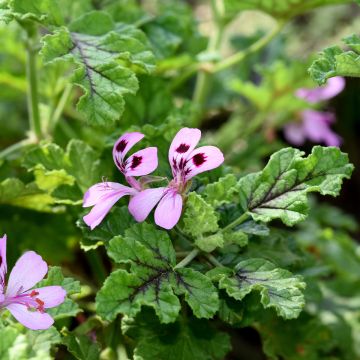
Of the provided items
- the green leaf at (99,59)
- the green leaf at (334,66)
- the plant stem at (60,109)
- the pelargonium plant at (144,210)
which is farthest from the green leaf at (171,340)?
the plant stem at (60,109)

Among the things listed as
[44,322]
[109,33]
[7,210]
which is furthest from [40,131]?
[44,322]

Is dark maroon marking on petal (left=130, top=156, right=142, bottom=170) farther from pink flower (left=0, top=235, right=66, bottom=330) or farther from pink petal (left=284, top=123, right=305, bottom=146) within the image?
pink petal (left=284, top=123, right=305, bottom=146)

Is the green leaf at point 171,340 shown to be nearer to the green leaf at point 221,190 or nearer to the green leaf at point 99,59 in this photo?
the green leaf at point 221,190

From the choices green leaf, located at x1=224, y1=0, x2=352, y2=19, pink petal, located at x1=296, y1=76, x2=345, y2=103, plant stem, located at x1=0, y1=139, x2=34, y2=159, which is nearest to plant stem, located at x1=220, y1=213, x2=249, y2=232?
plant stem, located at x1=0, y1=139, x2=34, y2=159

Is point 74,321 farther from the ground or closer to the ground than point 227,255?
closer to the ground

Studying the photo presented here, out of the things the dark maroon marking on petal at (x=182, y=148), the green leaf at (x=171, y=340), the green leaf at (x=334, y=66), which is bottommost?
the green leaf at (x=171, y=340)

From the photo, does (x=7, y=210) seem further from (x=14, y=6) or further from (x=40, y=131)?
(x=14, y=6)
